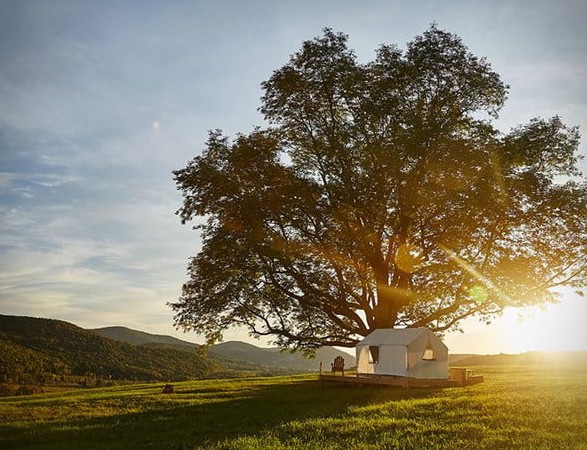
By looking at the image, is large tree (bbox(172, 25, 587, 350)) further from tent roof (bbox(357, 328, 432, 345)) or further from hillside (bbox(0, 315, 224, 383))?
hillside (bbox(0, 315, 224, 383))

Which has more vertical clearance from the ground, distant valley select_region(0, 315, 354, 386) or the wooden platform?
the wooden platform

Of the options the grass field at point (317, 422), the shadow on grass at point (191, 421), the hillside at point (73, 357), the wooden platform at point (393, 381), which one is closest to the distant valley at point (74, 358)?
the hillside at point (73, 357)

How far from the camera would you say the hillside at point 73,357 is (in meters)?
91.8

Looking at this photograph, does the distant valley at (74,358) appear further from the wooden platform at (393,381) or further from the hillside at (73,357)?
the wooden platform at (393,381)

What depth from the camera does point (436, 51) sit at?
33.4 metres

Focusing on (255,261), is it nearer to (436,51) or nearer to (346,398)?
(346,398)

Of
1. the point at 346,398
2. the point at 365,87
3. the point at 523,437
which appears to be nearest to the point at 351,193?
the point at 365,87

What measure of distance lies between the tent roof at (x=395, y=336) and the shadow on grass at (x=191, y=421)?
384cm

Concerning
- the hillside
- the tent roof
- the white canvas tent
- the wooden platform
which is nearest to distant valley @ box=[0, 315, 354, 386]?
the hillside

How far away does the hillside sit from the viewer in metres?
91.8

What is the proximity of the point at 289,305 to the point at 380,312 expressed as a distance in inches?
238

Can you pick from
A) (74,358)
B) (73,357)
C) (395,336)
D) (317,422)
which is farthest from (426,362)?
(73,357)

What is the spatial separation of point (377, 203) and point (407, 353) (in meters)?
8.98

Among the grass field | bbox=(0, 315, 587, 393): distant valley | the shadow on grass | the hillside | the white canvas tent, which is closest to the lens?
the grass field
